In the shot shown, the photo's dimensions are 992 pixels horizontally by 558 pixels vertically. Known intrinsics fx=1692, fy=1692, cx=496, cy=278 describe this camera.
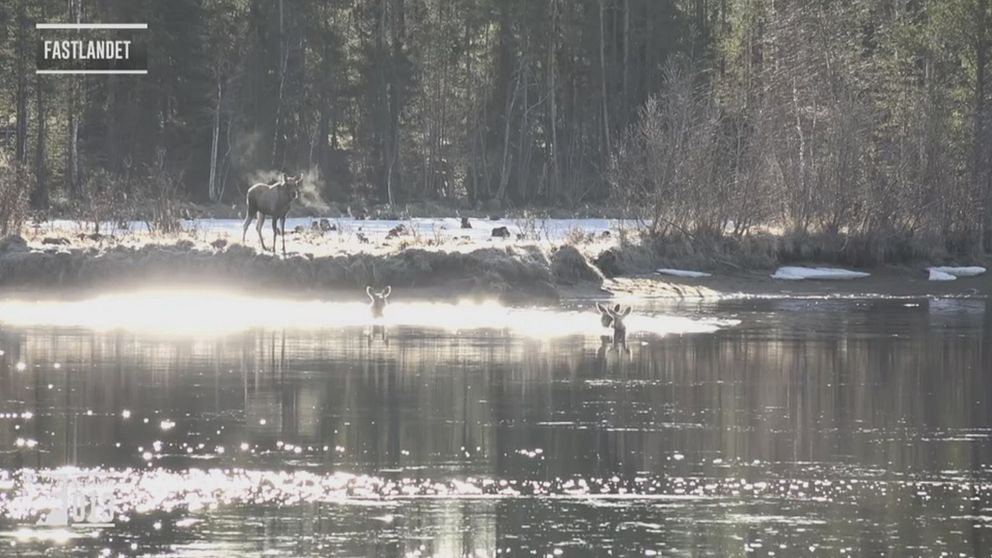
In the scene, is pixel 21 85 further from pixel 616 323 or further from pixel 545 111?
pixel 616 323

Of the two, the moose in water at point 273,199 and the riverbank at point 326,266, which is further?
the moose in water at point 273,199

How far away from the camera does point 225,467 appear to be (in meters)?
16.4

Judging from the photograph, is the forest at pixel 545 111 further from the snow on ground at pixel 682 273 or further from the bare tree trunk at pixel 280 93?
the snow on ground at pixel 682 273

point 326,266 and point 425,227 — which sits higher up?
point 425,227

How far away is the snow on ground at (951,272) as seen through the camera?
48344 mm

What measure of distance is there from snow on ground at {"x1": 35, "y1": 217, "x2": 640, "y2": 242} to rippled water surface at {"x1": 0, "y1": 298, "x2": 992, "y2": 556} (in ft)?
43.3

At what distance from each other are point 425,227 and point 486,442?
118ft

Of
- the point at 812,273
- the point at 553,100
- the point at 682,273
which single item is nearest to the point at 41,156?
the point at 553,100

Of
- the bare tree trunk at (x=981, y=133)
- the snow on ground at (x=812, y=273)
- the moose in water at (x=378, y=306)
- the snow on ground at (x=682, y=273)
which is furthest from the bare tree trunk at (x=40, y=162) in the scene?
the bare tree trunk at (x=981, y=133)

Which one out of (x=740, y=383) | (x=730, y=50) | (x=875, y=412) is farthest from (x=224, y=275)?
(x=730, y=50)

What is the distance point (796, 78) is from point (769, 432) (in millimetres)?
34820

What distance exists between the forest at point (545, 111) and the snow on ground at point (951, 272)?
1456 millimetres

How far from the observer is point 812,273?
46.5m

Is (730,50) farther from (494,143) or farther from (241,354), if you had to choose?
(241,354)
